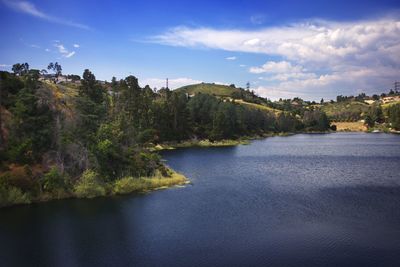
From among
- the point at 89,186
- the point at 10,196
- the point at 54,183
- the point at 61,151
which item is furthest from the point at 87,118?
the point at 10,196

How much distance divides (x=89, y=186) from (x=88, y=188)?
35 cm

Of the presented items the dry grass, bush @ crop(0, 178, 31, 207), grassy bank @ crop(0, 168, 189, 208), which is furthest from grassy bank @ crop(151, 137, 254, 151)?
bush @ crop(0, 178, 31, 207)

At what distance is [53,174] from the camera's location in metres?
58.8

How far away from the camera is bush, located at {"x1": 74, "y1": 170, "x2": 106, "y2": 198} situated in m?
60.0

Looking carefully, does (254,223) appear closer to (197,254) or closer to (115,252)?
(197,254)

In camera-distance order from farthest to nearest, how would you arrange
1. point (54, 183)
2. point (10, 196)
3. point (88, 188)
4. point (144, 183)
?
point (144, 183)
point (88, 188)
point (54, 183)
point (10, 196)

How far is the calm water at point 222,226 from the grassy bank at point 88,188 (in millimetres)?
2185

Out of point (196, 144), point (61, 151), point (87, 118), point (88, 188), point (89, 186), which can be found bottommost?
point (196, 144)

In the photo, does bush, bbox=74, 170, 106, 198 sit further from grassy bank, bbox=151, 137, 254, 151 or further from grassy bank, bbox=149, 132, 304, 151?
grassy bank, bbox=151, 137, 254, 151

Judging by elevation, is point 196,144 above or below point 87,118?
below

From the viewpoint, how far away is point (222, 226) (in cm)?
4638

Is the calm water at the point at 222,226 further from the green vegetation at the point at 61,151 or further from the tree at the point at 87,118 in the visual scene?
the tree at the point at 87,118

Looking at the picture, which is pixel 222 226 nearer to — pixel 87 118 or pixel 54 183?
pixel 54 183

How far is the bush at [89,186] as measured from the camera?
60.0 meters
